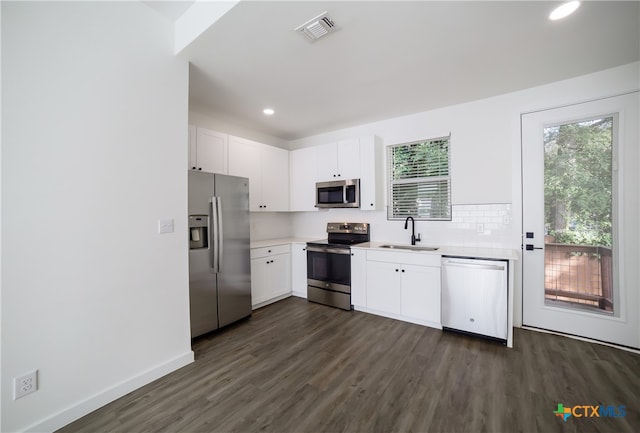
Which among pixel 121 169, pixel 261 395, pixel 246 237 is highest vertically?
pixel 121 169

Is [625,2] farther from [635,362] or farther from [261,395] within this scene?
[261,395]

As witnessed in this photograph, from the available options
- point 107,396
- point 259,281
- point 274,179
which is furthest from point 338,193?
point 107,396

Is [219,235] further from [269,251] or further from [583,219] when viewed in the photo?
[583,219]

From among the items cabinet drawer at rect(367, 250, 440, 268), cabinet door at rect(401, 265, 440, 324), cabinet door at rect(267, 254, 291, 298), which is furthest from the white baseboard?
cabinet door at rect(401, 265, 440, 324)

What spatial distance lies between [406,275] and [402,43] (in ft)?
7.76

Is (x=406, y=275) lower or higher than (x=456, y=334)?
higher

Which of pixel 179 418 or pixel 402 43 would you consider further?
pixel 402 43

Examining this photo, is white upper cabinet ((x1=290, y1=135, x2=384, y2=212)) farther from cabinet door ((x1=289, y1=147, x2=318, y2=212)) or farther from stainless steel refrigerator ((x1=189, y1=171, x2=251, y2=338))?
stainless steel refrigerator ((x1=189, y1=171, x2=251, y2=338))

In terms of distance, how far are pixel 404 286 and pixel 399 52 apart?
2.45 meters

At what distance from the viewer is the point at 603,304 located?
8.53 ft

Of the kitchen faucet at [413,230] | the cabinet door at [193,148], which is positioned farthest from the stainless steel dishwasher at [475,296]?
the cabinet door at [193,148]

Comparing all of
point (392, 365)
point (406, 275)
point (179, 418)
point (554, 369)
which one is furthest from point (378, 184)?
point (179, 418)

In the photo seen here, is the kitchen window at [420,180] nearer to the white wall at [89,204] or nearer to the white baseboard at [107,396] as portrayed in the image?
the white wall at [89,204]

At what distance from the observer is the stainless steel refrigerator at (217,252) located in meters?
2.72
